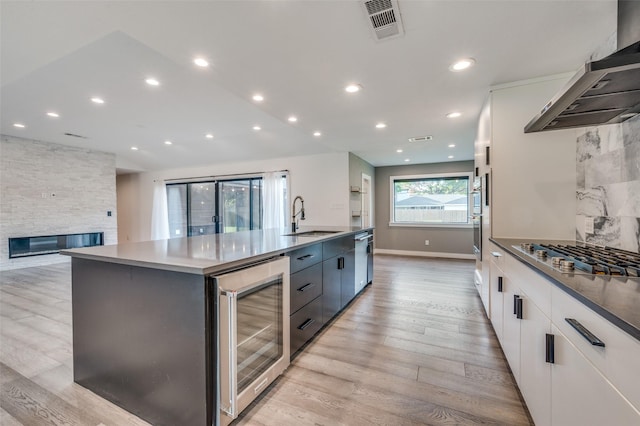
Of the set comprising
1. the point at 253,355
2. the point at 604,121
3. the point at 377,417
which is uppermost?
the point at 604,121

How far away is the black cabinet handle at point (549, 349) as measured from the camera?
1113 millimetres

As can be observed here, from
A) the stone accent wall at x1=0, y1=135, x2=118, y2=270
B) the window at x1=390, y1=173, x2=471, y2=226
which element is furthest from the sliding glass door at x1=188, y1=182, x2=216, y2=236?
the window at x1=390, y1=173, x2=471, y2=226

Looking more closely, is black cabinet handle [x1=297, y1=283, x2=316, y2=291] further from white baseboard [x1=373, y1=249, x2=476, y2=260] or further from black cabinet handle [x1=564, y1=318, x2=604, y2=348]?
white baseboard [x1=373, y1=249, x2=476, y2=260]

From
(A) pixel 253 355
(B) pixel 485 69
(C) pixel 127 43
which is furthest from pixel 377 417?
(C) pixel 127 43

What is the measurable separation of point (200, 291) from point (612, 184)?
2.66 m

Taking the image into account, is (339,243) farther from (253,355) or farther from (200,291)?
(200,291)

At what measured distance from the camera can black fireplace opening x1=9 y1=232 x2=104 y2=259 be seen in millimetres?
5293

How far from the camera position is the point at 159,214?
312 inches

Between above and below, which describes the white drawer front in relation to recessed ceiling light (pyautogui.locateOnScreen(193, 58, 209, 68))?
below

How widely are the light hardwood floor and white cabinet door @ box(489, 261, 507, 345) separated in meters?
0.18

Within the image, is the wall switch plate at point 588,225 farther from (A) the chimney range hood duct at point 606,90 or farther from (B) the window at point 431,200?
(B) the window at point 431,200

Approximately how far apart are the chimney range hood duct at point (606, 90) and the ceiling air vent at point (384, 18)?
102 cm

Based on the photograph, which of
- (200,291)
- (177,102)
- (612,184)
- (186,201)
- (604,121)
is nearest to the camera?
(200,291)

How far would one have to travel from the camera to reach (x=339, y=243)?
297 centimetres
